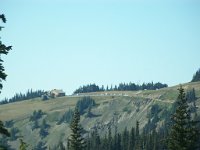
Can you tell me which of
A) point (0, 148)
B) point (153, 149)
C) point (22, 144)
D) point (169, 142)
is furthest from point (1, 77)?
point (153, 149)

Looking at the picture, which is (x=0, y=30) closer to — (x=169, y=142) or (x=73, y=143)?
(x=169, y=142)

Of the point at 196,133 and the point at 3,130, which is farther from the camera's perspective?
the point at 196,133

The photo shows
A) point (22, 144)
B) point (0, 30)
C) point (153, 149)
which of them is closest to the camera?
point (0, 30)

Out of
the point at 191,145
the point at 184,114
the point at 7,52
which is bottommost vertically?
the point at 191,145

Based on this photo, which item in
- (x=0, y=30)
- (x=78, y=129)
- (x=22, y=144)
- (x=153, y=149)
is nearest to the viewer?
(x=0, y=30)

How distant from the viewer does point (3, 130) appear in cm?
2727

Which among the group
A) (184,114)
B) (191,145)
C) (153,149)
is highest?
(184,114)

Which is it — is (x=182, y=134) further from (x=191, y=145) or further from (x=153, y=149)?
(x=153, y=149)

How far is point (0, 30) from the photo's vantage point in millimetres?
26406

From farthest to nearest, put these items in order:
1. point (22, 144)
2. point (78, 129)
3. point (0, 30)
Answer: point (78, 129) → point (22, 144) → point (0, 30)

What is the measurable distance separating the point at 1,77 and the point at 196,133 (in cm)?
2556

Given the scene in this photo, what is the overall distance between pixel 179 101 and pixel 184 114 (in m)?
1.43

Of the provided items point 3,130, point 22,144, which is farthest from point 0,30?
point 22,144

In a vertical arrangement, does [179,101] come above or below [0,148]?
above
